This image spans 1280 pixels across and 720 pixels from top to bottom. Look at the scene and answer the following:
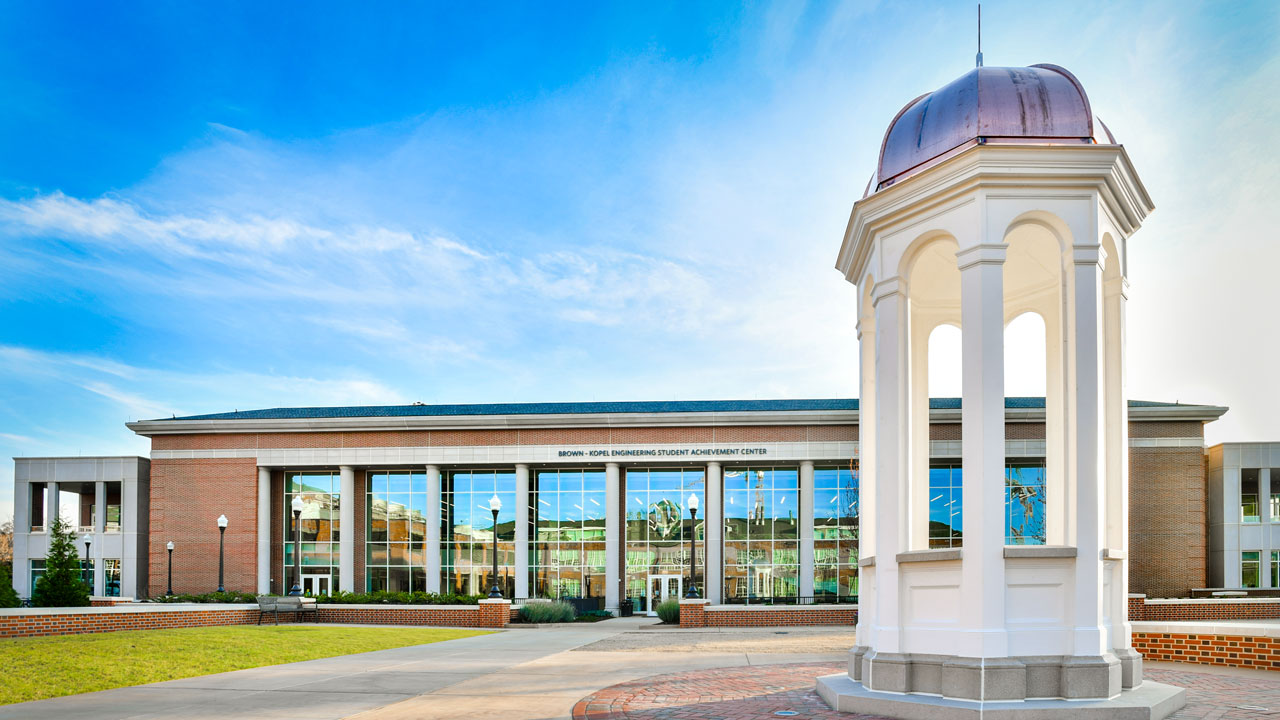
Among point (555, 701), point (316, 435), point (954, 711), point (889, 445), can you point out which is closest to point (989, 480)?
Result: point (889, 445)

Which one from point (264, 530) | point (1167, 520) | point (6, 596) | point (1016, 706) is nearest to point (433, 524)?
point (264, 530)

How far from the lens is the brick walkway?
9555 mm

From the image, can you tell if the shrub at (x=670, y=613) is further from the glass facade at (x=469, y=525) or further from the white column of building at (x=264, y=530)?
the white column of building at (x=264, y=530)

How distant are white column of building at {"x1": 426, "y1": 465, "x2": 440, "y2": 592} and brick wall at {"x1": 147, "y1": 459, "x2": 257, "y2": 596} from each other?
28.9ft

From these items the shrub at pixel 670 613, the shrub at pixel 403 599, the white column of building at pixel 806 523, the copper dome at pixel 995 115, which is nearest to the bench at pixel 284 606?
the shrub at pixel 403 599

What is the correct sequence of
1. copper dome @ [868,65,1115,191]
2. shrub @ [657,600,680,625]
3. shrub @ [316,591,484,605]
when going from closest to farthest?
copper dome @ [868,65,1115,191], shrub @ [657,600,680,625], shrub @ [316,591,484,605]

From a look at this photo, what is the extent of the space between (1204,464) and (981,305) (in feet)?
151

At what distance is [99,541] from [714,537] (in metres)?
33.2

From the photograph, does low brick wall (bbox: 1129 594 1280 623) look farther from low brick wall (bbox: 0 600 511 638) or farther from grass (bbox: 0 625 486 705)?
grass (bbox: 0 625 486 705)

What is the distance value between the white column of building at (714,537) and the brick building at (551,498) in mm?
84

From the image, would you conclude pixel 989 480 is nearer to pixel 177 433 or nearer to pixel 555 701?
pixel 555 701

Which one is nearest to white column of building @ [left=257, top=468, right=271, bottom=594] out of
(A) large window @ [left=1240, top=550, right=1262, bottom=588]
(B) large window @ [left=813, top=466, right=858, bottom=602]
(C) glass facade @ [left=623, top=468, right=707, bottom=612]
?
(C) glass facade @ [left=623, top=468, right=707, bottom=612]

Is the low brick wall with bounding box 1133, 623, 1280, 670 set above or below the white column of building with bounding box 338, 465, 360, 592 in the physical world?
above

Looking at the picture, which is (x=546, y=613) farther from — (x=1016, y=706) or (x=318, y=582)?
(x=1016, y=706)
